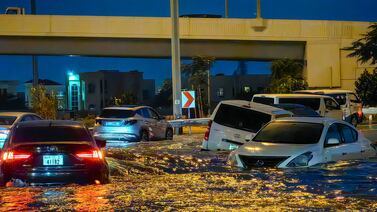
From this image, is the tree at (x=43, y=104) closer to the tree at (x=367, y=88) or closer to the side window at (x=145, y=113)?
the side window at (x=145, y=113)

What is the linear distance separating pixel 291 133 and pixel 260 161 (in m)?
1.42

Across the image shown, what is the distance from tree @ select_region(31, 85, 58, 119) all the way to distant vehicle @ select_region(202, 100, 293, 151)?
2464 cm

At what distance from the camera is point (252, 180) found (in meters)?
11.2

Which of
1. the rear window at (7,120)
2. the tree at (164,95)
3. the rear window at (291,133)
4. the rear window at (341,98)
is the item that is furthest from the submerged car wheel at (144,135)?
the tree at (164,95)

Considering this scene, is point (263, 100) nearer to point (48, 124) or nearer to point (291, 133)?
point (291, 133)

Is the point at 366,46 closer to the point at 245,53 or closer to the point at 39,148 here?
the point at 245,53

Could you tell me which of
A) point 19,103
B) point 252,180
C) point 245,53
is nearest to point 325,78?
point 245,53

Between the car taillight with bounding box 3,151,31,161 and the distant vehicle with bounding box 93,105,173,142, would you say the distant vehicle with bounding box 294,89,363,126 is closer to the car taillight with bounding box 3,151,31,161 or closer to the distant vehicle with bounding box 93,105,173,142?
the distant vehicle with bounding box 93,105,173,142

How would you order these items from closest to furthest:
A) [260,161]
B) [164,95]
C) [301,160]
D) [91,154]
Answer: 1. [91,154]
2. [301,160]
3. [260,161]
4. [164,95]

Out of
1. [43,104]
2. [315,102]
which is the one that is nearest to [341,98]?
[315,102]

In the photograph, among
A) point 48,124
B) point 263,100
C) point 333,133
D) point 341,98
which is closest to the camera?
point 48,124

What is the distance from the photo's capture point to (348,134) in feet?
44.4

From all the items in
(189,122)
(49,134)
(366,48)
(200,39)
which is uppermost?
(200,39)

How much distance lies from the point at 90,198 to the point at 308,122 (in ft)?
19.3
